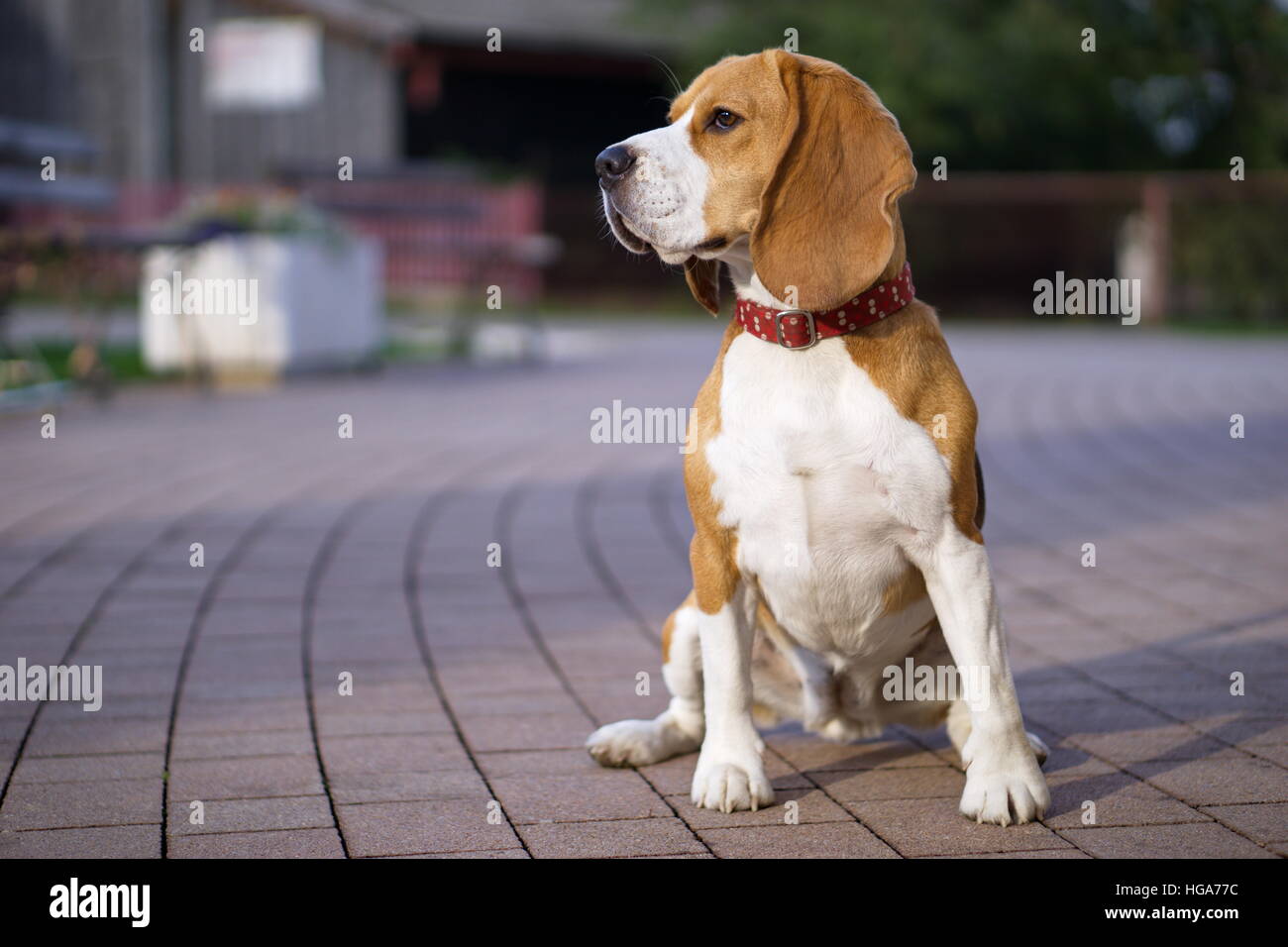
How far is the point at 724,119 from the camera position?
322 centimetres

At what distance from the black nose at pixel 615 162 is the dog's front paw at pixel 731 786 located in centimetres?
125

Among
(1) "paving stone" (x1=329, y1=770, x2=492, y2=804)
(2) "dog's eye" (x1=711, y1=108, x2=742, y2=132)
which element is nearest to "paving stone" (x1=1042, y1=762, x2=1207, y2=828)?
(1) "paving stone" (x1=329, y1=770, x2=492, y2=804)

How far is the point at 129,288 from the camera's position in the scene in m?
20.8

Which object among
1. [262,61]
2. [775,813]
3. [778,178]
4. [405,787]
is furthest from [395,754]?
[262,61]

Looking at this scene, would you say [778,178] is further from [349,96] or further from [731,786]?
[349,96]

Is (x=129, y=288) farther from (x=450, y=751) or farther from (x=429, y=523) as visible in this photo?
(x=450, y=751)

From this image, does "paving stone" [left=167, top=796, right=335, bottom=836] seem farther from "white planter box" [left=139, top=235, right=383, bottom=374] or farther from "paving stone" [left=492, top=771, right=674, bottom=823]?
"white planter box" [left=139, top=235, right=383, bottom=374]

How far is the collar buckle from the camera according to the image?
3111mm

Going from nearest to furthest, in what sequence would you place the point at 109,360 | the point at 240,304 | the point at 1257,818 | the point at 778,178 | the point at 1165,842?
the point at 1165,842
the point at 1257,818
the point at 778,178
the point at 240,304
the point at 109,360

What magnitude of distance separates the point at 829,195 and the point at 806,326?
0.27m

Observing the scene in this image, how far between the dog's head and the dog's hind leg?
80 cm
